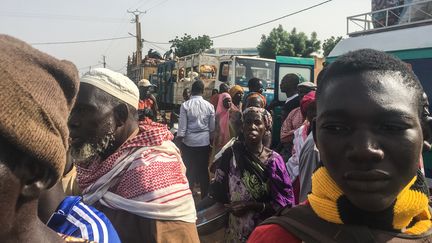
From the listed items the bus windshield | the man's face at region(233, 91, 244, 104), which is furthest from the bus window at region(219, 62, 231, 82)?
the man's face at region(233, 91, 244, 104)

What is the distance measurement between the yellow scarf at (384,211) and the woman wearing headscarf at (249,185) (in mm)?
1621

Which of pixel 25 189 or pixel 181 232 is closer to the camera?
pixel 25 189

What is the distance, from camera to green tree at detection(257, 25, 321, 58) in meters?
31.8

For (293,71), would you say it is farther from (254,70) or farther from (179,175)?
(179,175)

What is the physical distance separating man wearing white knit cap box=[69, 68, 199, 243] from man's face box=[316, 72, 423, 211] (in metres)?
1.02

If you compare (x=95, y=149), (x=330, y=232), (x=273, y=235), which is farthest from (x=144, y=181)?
(x=330, y=232)

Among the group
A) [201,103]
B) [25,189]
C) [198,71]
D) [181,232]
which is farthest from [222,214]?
[198,71]

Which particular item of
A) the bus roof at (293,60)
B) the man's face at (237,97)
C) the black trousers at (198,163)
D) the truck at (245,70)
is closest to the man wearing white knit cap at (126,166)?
the black trousers at (198,163)

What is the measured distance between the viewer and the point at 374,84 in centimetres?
110

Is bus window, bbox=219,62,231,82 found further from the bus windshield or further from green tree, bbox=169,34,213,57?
green tree, bbox=169,34,213,57

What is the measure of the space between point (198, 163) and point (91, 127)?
13.2ft

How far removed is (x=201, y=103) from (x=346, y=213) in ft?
16.3

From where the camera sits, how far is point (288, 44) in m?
32.0

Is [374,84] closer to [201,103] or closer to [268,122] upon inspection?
[268,122]
